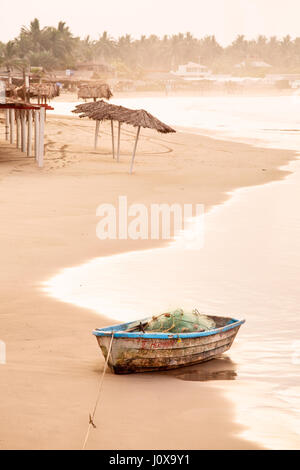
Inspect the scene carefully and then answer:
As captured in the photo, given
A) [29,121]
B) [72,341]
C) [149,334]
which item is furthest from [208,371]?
[29,121]

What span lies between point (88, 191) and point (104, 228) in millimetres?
4601

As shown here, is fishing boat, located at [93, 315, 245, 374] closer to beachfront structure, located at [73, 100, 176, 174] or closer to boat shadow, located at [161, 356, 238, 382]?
boat shadow, located at [161, 356, 238, 382]

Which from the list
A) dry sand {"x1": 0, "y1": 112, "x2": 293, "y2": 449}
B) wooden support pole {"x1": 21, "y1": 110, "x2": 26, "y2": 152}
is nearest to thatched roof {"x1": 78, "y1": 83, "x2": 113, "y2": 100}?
wooden support pole {"x1": 21, "y1": 110, "x2": 26, "y2": 152}

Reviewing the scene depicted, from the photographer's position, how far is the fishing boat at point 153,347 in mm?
7059

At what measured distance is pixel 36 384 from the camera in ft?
22.5

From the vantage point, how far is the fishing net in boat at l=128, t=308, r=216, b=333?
7.55 m

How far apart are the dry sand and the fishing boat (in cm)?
14

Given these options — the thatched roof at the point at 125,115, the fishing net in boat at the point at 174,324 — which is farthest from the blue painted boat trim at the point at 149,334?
the thatched roof at the point at 125,115

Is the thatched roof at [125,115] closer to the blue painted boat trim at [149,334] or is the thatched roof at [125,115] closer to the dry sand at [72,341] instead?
the dry sand at [72,341]

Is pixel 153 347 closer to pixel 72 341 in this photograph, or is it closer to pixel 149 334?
pixel 149 334

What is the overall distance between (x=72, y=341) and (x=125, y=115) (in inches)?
600

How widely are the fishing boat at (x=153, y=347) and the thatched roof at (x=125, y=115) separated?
1480 cm

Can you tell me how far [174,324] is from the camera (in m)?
7.55
